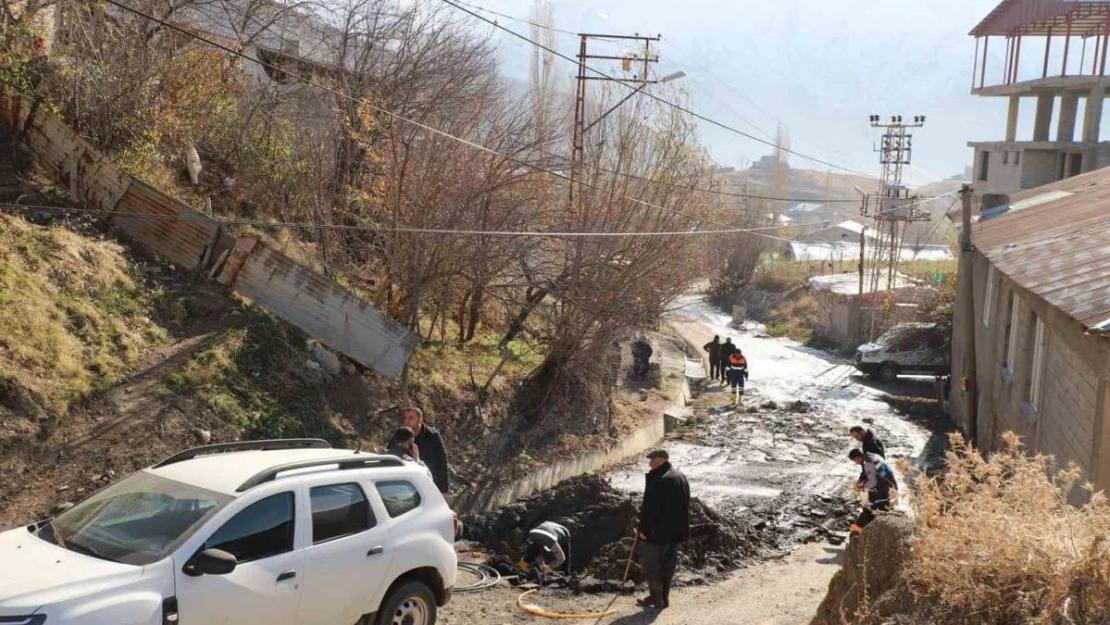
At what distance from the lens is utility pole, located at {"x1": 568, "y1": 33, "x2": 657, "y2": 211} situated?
66.6ft

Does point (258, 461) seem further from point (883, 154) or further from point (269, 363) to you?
point (883, 154)

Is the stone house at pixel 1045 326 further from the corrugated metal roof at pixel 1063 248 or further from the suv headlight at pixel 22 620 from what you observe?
the suv headlight at pixel 22 620

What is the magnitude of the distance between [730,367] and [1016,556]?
77.3 feet

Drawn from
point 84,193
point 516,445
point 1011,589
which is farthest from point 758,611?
point 84,193

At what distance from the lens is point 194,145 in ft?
63.1

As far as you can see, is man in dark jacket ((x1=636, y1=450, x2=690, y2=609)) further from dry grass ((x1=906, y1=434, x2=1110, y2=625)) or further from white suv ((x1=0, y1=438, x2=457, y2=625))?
dry grass ((x1=906, y1=434, x2=1110, y2=625))

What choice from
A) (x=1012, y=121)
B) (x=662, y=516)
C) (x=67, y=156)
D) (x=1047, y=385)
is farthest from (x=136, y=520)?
(x=1012, y=121)

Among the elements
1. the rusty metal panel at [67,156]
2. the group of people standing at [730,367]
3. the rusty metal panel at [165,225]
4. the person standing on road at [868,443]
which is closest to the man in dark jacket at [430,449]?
the person standing on road at [868,443]

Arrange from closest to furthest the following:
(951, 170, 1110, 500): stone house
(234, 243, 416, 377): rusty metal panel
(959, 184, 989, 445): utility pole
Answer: (951, 170, 1110, 500): stone house → (234, 243, 416, 377): rusty metal panel → (959, 184, 989, 445): utility pole

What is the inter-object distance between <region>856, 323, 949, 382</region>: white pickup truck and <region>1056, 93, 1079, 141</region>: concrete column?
21.7 meters

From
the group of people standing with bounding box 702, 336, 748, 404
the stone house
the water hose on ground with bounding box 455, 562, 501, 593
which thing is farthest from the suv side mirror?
the group of people standing with bounding box 702, 336, 748, 404

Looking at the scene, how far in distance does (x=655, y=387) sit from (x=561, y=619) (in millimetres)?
15705

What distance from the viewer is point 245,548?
6.77 m

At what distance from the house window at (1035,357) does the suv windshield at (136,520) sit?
11515mm
